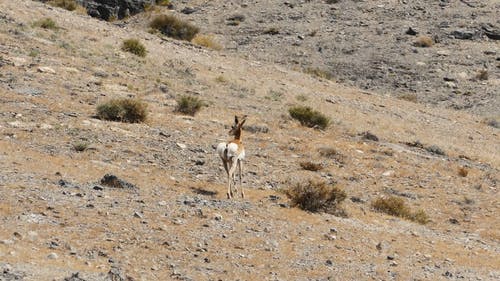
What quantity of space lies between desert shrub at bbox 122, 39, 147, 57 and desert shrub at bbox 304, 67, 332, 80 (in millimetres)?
8528

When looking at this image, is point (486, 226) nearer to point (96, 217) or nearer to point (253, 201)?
point (253, 201)

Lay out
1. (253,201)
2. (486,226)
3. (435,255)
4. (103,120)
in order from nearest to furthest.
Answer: (435,255), (253,201), (486,226), (103,120)

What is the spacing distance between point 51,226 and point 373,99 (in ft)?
66.0

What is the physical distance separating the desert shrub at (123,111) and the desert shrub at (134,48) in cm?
839

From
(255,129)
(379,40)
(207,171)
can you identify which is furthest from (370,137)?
(379,40)

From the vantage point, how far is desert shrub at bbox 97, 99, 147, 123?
63.4 feet

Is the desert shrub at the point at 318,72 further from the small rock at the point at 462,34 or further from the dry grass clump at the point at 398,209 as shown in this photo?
the dry grass clump at the point at 398,209

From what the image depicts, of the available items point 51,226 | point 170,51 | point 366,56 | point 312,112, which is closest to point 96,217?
point 51,226

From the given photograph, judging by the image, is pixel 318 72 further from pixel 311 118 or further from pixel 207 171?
pixel 207 171

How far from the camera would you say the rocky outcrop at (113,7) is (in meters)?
43.2

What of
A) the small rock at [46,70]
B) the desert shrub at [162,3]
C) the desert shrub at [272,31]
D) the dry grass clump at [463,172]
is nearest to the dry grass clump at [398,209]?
the dry grass clump at [463,172]

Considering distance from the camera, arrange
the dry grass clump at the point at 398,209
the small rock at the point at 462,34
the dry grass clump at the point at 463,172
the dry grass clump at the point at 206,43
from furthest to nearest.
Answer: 1. the small rock at the point at 462,34
2. the dry grass clump at the point at 206,43
3. the dry grass clump at the point at 463,172
4. the dry grass clump at the point at 398,209

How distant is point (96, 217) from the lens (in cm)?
1217

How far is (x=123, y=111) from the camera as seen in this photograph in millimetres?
19453
